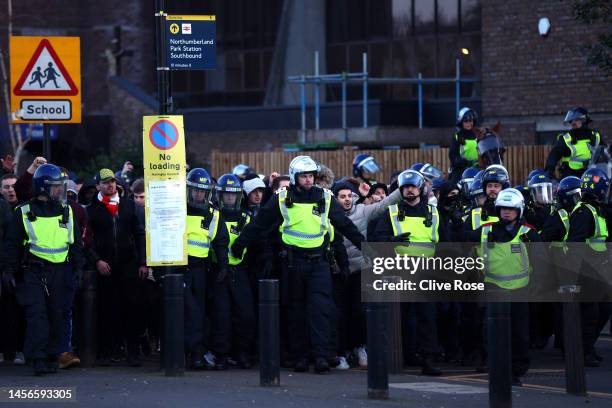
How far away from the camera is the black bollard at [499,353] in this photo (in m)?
11.3

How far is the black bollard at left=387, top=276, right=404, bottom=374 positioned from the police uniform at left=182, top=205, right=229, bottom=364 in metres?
1.78

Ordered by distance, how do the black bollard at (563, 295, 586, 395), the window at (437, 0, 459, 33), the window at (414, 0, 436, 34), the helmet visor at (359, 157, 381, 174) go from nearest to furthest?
the black bollard at (563, 295, 586, 395), the helmet visor at (359, 157, 381, 174), the window at (437, 0, 459, 33), the window at (414, 0, 436, 34)

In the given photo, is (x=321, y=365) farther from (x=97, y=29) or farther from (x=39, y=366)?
(x=97, y=29)

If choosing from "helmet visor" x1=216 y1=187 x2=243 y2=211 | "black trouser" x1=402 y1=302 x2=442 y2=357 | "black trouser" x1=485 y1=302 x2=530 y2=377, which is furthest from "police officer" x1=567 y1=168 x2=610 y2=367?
"helmet visor" x1=216 y1=187 x2=243 y2=211

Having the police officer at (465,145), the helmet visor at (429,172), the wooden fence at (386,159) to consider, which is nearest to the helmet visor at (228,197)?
the helmet visor at (429,172)

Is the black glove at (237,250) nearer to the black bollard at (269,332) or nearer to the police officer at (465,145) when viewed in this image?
the black bollard at (269,332)

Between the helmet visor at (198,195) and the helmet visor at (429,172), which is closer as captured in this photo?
the helmet visor at (198,195)

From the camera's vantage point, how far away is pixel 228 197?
15.0m

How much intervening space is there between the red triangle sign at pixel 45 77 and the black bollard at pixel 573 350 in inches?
225

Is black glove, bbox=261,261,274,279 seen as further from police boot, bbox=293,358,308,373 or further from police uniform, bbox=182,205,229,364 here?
police boot, bbox=293,358,308,373

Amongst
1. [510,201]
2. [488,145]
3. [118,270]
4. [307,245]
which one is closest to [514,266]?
[510,201]

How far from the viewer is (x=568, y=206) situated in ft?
49.8

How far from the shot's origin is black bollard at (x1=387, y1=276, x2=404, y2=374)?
46.4 ft

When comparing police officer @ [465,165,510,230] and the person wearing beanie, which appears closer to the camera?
police officer @ [465,165,510,230]
